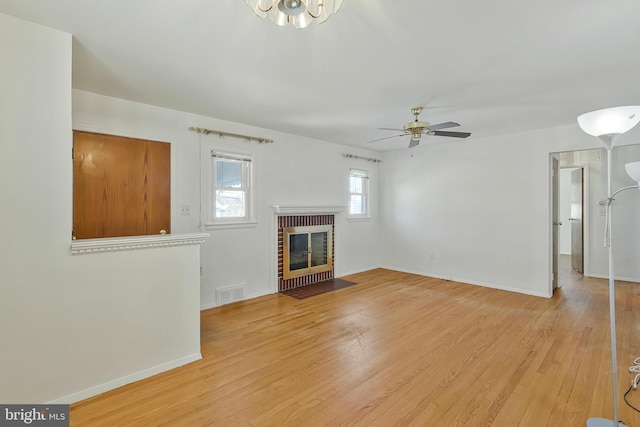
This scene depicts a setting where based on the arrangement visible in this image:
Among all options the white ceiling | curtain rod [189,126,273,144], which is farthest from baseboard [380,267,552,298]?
curtain rod [189,126,273,144]

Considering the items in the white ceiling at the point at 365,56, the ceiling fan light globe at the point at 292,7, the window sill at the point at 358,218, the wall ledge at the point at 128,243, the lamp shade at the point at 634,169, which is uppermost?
the white ceiling at the point at 365,56

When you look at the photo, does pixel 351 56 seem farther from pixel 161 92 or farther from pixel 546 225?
pixel 546 225

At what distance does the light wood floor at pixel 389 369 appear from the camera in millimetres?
1890

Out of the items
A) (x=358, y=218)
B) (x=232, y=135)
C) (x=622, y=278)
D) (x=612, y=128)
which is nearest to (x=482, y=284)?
(x=358, y=218)

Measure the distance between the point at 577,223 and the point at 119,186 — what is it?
8.24 meters

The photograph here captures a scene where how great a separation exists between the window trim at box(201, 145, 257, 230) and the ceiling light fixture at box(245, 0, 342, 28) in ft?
8.63

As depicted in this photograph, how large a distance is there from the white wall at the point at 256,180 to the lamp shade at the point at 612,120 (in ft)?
12.1

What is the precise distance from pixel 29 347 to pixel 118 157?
2018 millimetres

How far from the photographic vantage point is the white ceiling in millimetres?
1759

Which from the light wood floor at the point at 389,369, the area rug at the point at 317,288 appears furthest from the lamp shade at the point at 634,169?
the area rug at the point at 317,288

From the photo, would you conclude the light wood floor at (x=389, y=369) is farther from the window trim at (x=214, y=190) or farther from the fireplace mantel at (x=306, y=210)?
the fireplace mantel at (x=306, y=210)

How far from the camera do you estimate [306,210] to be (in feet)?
15.9

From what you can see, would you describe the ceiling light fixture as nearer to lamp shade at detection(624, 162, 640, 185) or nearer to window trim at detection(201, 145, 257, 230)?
lamp shade at detection(624, 162, 640, 185)

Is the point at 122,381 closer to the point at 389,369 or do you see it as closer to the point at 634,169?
the point at 389,369
